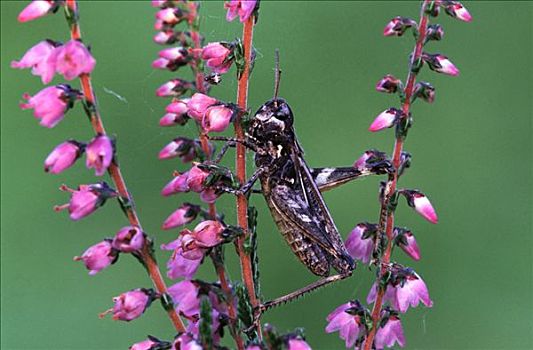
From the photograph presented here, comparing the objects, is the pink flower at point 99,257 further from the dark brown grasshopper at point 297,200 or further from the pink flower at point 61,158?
the dark brown grasshopper at point 297,200

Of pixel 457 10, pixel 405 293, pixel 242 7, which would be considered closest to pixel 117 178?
pixel 242 7

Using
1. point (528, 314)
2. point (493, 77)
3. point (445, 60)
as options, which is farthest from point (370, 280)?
point (445, 60)

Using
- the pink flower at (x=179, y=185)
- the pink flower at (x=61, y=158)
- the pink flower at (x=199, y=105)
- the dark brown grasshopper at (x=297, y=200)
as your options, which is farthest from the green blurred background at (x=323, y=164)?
the pink flower at (x=61, y=158)

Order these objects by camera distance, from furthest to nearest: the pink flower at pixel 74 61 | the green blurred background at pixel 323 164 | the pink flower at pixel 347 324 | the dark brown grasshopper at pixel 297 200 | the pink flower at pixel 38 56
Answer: the green blurred background at pixel 323 164 → the dark brown grasshopper at pixel 297 200 → the pink flower at pixel 347 324 → the pink flower at pixel 38 56 → the pink flower at pixel 74 61

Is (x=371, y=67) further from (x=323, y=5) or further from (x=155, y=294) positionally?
(x=155, y=294)

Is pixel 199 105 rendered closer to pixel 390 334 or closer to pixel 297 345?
pixel 297 345

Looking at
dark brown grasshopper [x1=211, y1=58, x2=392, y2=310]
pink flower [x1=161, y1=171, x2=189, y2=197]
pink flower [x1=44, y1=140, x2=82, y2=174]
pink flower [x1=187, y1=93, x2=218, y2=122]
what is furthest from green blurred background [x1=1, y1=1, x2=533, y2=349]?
pink flower [x1=44, y1=140, x2=82, y2=174]
